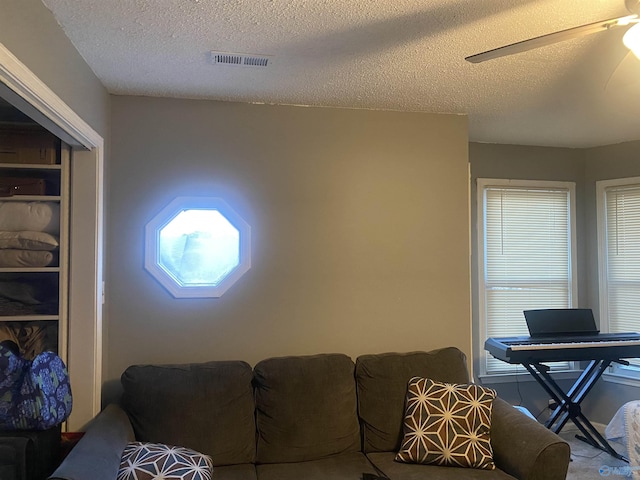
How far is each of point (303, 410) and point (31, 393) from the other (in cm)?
127

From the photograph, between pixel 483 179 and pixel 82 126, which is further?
pixel 483 179

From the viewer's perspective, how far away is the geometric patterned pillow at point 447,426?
2324mm

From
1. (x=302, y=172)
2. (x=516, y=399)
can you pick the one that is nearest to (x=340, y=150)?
(x=302, y=172)

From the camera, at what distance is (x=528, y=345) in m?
3.20

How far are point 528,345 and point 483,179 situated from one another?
141cm

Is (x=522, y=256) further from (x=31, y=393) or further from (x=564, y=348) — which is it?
(x=31, y=393)

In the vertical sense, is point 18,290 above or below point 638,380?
above

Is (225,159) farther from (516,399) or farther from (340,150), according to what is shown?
(516,399)

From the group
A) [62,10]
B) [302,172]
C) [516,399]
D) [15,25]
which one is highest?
[62,10]

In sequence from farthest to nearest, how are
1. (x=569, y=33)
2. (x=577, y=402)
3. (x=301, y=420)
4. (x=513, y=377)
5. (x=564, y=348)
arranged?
1. (x=513, y=377)
2. (x=577, y=402)
3. (x=564, y=348)
4. (x=301, y=420)
5. (x=569, y=33)

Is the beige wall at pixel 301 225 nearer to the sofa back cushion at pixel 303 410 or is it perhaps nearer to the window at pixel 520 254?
the sofa back cushion at pixel 303 410

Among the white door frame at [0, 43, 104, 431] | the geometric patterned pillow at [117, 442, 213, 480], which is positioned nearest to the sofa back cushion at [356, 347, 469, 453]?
the geometric patterned pillow at [117, 442, 213, 480]

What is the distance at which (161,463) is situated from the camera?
198 cm

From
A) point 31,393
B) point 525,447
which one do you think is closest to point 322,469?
point 525,447
